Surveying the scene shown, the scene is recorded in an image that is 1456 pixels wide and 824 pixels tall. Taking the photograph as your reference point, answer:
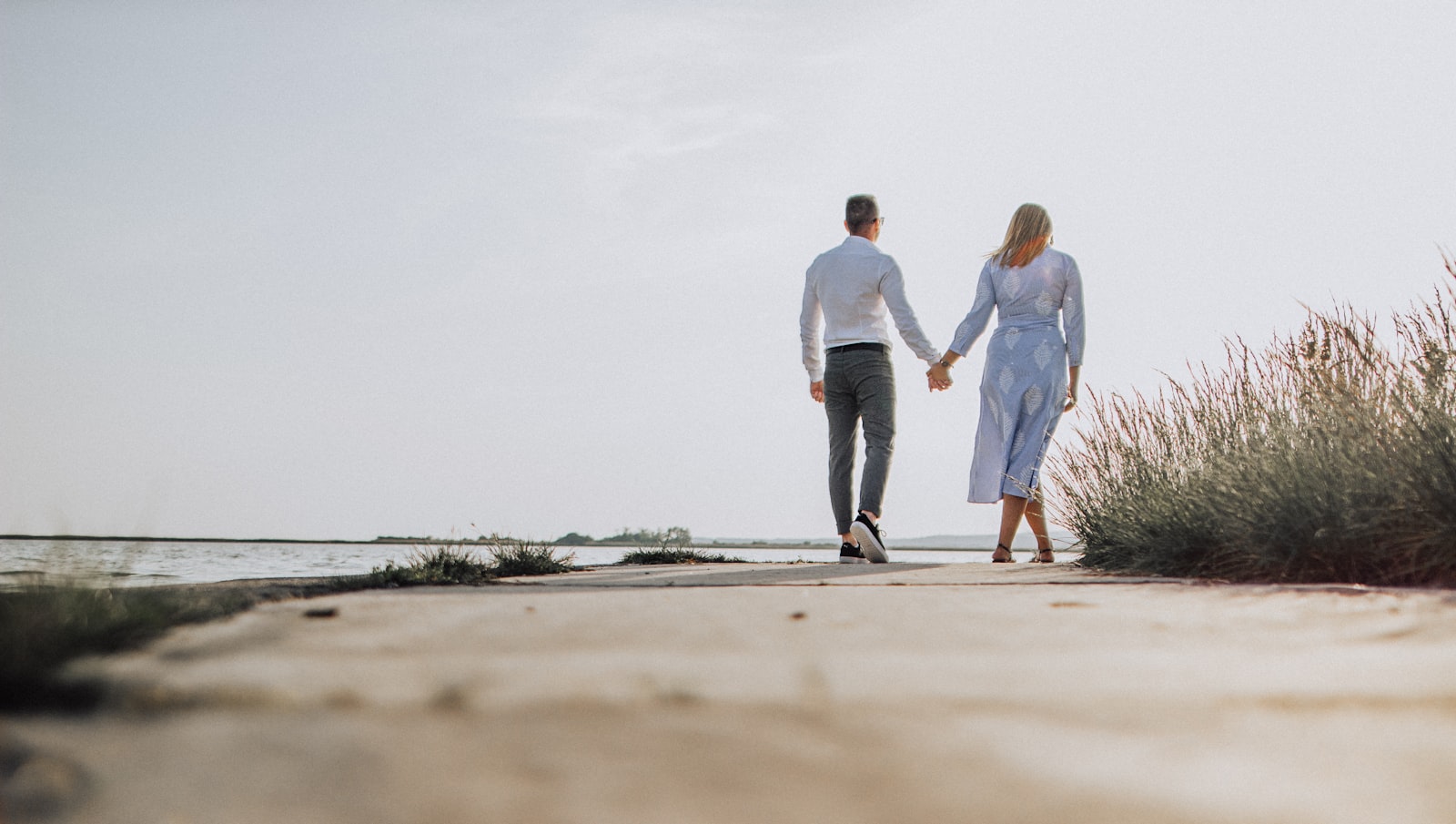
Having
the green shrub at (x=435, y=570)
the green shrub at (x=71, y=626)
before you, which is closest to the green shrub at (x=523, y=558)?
the green shrub at (x=435, y=570)

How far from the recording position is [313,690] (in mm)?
1109

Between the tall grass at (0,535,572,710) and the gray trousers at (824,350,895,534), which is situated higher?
the gray trousers at (824,350,895,534)

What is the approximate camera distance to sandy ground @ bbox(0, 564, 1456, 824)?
2.73ft

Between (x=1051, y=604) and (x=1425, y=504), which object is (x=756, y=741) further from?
(x=1425, y=504)

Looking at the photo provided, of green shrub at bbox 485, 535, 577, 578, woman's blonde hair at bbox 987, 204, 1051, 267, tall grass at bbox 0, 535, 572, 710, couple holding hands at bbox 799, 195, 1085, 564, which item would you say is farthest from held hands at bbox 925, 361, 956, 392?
tall grass at bbox 0, 535, 572, 710

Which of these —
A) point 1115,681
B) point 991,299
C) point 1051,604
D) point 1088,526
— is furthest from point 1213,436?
point 1115,681

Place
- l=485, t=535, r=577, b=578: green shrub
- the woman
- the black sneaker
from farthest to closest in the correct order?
the woman
the black sneaker
l=485, t=535, r=577, b=578: green shrub

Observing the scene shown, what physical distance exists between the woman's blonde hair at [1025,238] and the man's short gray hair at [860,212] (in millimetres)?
813

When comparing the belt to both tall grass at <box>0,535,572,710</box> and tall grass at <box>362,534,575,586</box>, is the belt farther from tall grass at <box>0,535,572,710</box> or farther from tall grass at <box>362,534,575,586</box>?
tall grass at <box>0,535,572,710</box>

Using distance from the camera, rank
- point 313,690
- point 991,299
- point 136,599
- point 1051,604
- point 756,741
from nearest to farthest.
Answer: point 756,741 < point 313,690 < point 136,599 < point 1051,604 < point 991,299

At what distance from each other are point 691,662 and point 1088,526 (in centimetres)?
438

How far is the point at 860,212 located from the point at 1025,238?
106 centimetres

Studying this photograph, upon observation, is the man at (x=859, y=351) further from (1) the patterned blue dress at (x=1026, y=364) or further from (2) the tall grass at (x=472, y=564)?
(2) the tall grass at (x=472, y=564)

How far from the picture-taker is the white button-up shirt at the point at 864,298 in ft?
20.6
